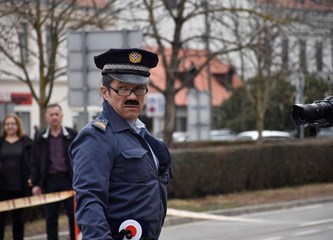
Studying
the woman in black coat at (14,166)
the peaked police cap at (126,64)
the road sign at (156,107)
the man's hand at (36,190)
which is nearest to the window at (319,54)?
the road sign at (156,107)

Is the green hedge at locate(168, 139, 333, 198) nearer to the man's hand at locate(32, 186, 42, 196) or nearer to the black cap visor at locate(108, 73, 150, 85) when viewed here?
the man's hand at locate(32, 186, 42, 196)

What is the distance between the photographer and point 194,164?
1698cm

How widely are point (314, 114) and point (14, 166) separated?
6324 mm

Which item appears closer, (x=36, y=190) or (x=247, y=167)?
(x=36, y=190)

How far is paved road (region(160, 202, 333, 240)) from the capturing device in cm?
1206

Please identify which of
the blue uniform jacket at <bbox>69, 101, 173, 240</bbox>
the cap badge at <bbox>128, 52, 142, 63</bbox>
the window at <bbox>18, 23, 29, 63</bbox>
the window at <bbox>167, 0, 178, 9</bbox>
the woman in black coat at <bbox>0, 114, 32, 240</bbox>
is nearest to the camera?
the blue uniform jacket at <bbox>69, 101, 173, 240</bbox>

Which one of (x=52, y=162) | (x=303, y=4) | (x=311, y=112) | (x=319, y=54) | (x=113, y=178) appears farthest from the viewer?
(x=319, y=54)

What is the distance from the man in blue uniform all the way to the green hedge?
11839mm

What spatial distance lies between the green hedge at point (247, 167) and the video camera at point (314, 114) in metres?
11.4

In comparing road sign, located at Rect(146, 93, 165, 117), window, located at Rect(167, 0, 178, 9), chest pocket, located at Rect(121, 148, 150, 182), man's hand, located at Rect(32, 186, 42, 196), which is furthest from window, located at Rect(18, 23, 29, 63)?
road sign, located at Rect(146, 93, 165, 117)

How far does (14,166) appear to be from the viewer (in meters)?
10.5

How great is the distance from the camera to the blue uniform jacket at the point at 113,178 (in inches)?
165

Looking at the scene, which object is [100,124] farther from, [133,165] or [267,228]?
[267,228]

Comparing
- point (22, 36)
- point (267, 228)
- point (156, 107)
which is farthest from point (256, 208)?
point (156, 107)
